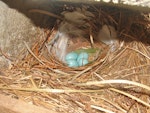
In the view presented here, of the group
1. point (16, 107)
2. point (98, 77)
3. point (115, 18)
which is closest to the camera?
point (16, 107)

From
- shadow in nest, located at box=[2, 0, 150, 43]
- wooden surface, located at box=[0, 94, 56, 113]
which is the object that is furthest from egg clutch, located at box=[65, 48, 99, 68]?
wooden surface, located at box=[0, 94, 56, 113]

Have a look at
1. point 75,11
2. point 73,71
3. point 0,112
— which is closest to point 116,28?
point 75,11

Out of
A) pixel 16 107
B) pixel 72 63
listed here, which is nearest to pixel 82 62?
pixel 72 63

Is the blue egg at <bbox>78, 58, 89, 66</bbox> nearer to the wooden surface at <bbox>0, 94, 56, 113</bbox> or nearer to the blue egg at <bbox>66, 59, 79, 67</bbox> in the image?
the blue egg at <bbox>66, 59, 79, 67</bbox>

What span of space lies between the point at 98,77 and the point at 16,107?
13.4 inches

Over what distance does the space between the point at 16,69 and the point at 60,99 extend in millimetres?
243

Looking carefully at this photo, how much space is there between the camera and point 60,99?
35.3 inches

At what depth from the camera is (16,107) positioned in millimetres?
848

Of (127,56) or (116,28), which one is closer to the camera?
(127,56)

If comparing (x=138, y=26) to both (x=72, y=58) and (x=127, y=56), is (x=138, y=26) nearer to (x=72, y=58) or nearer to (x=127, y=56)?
(x=127, y=56)

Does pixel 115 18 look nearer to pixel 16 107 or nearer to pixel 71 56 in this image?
pixel 71 56

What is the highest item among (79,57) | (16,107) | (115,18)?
(115,18)

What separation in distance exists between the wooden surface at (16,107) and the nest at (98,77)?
0.09 ft

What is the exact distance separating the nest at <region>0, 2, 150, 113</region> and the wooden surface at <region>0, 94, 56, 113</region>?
29 millimetres
